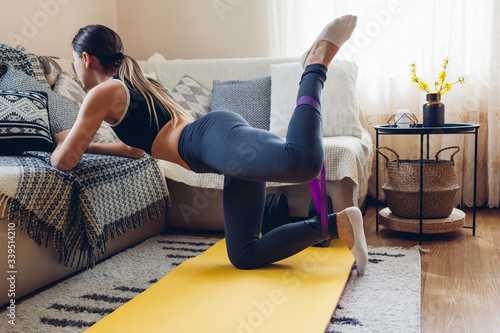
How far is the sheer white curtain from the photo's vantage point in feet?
9.09

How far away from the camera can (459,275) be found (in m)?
1.73

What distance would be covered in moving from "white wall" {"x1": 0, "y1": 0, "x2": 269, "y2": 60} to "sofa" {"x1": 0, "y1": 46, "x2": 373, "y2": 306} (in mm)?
334

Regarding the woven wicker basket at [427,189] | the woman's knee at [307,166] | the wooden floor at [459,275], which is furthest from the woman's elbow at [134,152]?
the woven wicker basket at [427,189]

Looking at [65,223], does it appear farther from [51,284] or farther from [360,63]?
[360,63]

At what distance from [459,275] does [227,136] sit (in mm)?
1006

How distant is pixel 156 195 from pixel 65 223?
21.6 inches

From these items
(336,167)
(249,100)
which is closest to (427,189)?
(336,167)

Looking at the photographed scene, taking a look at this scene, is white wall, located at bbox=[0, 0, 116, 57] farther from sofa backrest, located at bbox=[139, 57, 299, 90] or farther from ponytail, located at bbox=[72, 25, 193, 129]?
ponytail, located at bbox=[72, 25, 193, 129]

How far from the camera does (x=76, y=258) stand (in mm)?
1800

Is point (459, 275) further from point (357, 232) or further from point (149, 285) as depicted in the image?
point (149, 285)

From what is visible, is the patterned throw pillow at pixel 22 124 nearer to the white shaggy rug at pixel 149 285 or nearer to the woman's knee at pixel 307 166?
the white shaggy rug at pixel 149 285

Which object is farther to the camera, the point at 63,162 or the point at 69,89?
the point at 69,89

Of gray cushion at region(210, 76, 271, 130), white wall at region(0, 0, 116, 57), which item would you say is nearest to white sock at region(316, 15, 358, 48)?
gray cushion at region(210, 76, 271, 130)

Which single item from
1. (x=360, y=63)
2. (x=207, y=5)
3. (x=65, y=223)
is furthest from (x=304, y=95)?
(x=207, y=5)
